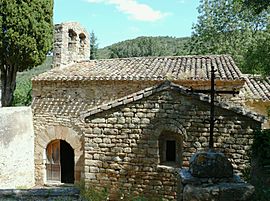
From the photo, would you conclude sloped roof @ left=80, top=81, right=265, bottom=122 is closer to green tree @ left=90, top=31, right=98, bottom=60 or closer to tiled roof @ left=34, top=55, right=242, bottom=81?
tiled roof @ left=34, top=55, right=242, bottom=81

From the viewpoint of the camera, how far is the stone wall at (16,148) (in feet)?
33.8

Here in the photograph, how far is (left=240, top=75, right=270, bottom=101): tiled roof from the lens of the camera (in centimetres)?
1046

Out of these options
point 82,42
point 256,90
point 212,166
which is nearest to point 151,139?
point 212,166

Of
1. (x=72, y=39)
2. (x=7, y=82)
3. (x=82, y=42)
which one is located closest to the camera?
(x=72, y=39)

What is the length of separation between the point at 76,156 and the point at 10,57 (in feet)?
17.7

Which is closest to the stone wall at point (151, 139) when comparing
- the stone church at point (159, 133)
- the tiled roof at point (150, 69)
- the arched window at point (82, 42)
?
the stone church at point (159, 133)

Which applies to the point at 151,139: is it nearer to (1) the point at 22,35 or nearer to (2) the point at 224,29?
(1) the point at 22,35

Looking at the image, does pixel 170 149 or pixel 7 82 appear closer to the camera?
pixel 170 149

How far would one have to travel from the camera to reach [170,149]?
25.7ft

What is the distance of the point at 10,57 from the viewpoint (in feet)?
45.1

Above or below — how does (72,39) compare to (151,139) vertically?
above

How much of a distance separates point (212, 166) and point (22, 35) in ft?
39.4

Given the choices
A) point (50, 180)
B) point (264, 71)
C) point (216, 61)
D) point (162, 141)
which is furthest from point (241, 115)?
point (50, 180)

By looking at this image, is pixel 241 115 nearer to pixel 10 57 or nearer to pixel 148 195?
pixel 148 195
